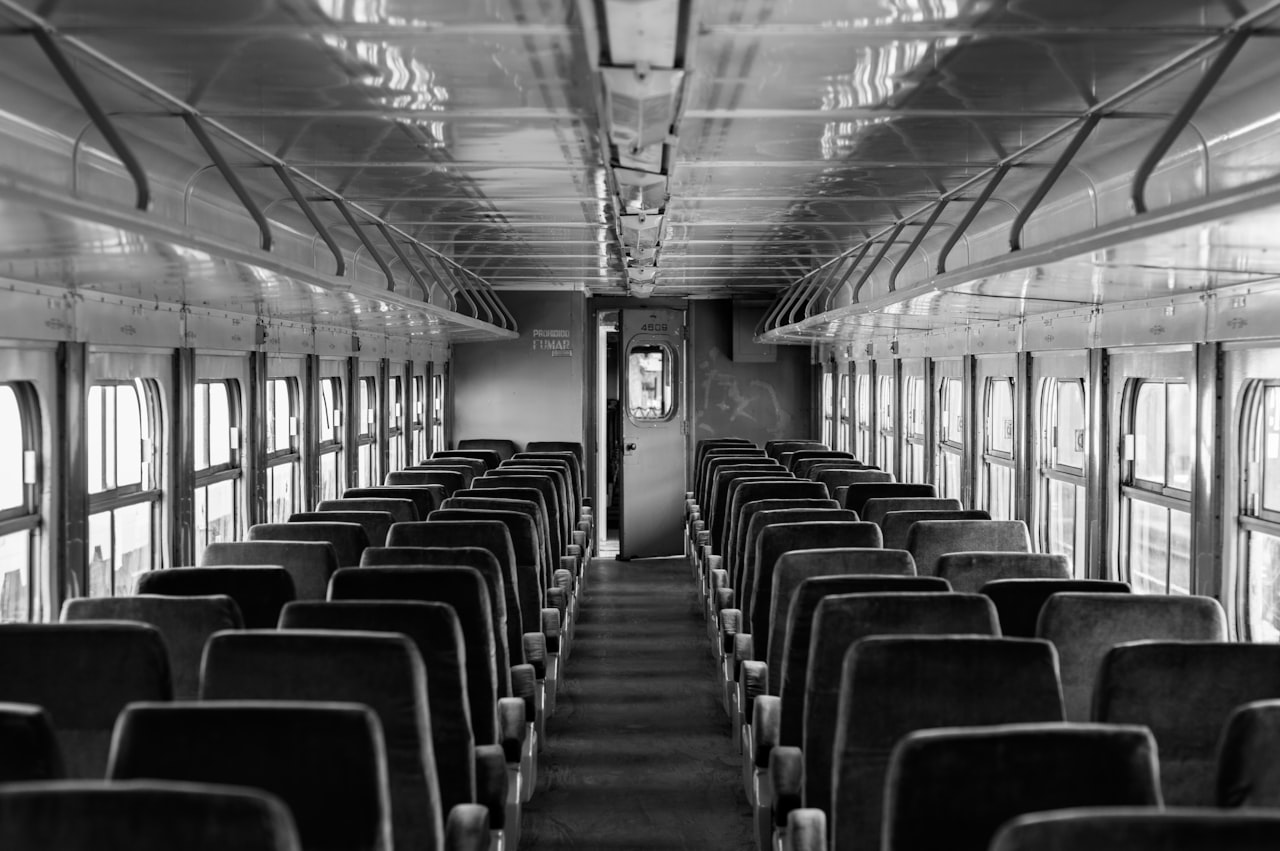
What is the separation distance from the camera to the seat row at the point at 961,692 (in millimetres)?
2055

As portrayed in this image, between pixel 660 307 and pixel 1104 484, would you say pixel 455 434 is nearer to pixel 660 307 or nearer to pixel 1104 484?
pixel 660 307

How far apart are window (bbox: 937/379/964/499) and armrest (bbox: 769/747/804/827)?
5.78 meters

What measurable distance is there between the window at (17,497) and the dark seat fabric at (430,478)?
395cm

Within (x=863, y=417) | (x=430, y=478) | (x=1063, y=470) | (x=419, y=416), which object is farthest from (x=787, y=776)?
(x=419, y=416)

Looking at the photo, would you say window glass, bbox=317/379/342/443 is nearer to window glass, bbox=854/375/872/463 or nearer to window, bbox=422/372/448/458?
window, bbox=422/372/448/458

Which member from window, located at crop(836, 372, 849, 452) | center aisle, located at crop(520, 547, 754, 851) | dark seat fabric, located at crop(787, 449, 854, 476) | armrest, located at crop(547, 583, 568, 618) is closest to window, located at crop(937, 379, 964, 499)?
dark seat fabric, located at crop(787, 449, 854, 476)

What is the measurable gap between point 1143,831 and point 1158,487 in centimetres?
453

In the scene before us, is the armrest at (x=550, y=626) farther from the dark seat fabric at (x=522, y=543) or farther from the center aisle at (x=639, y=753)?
the center aisle at (x=639, y=753)

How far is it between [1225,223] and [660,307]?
36.7 ft

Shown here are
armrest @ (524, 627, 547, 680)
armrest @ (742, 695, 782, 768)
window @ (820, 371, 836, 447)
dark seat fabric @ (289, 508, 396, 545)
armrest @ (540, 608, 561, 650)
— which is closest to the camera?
armrest @ (742, 695, 782, 768)

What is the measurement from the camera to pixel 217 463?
7145 mm

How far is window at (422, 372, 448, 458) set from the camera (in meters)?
13.7

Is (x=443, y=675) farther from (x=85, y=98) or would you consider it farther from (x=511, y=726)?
(x=85, y=98)

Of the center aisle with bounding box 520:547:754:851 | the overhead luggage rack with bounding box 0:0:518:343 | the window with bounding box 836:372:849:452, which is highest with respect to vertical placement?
the overhead luggage rack with bounding box 0:0:518:343
